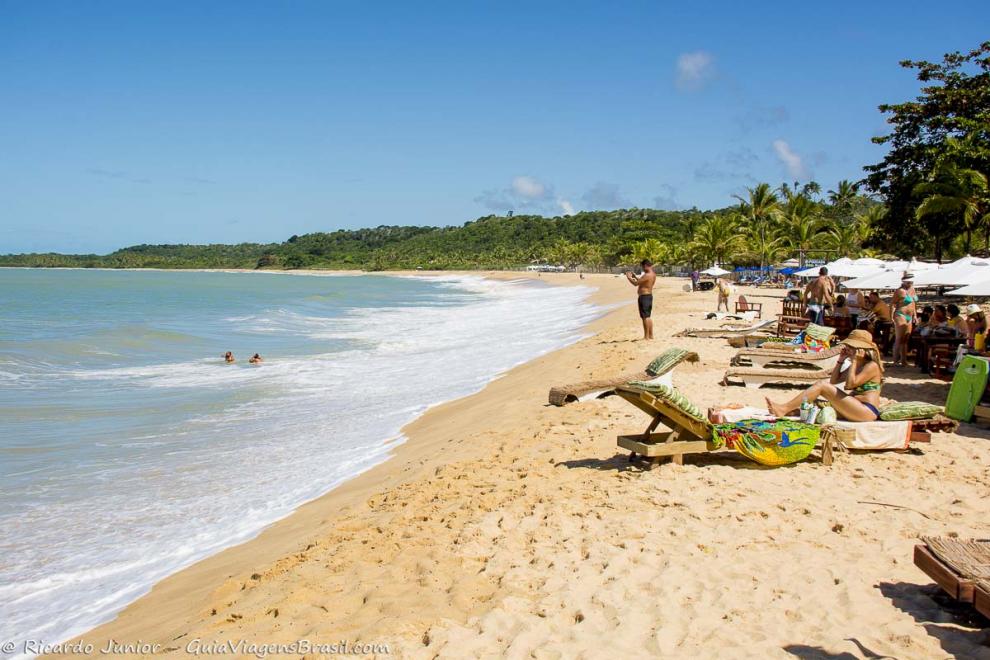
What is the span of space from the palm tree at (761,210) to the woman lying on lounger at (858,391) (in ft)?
159

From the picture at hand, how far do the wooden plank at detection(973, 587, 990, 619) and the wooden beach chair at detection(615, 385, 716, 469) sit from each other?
2.58m

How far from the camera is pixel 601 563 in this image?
4.21 m

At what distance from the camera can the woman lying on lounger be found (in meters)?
6.39

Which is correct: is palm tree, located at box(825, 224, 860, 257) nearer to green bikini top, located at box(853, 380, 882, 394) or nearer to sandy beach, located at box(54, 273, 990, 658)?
green bikini top, located at box(853, 380, 882, 394)

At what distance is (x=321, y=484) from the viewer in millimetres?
7027

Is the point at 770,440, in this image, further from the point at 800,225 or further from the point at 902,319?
the point at 800,225

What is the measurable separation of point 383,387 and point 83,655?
8.10 meters

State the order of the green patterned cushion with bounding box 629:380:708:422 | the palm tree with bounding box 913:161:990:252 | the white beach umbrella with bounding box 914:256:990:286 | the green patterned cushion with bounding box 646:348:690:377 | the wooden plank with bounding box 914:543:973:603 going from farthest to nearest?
the palm tree with bounding box 913:161:990:252 → the white beach umbrella with bounding box 914:256:990:286 → the green patterned cushion with bounding box 646:348:690:377 → the green patterned cushion with bounding box 629:380:708:422 → the wooden plank with bounding box 914:543:973:603

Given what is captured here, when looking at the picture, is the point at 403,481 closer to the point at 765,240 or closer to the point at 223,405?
the point at 223,405

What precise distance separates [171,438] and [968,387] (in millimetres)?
8656

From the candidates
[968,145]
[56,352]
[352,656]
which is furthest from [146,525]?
[968,145]

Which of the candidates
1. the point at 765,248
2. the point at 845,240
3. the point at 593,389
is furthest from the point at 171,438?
the point at 765,248

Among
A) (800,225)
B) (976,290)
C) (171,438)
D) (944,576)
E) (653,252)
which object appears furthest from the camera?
(653,252)

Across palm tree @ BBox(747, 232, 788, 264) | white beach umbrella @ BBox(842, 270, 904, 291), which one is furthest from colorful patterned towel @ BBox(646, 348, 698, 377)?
palm tree @ BBox(747, 232, 788, 264)
